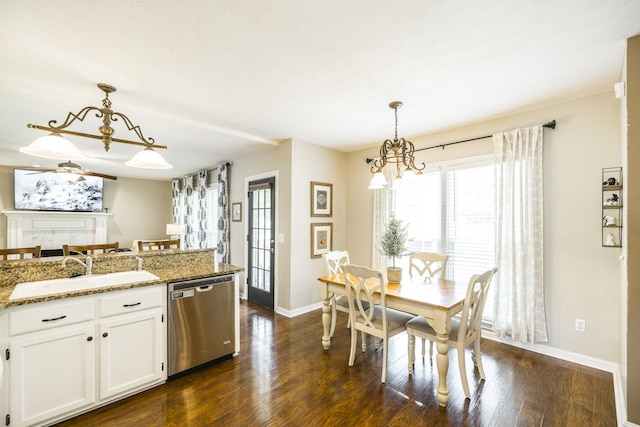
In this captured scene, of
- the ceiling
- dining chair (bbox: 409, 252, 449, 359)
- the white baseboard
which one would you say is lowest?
the white baseboard

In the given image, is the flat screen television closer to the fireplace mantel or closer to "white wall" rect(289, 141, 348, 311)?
the fireplace mantel

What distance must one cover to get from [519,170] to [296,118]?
2.56m

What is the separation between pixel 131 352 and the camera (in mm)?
2242

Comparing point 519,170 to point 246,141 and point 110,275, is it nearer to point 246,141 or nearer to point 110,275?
point 246,141

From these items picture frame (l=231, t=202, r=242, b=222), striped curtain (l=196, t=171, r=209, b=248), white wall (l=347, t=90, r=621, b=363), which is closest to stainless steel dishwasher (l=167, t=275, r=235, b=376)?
picture frame (l=231, t=202, r=242, b=222)

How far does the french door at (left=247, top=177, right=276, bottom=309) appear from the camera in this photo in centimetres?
450

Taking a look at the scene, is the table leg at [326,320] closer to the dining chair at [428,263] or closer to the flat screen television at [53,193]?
the dining chair at [428,263]

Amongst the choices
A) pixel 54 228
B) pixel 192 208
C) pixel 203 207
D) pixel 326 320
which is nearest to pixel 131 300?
pixel 326 320

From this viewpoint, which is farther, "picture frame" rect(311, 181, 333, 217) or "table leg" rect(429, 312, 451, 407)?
"picture frame" rect(311, 181, 333, 217)

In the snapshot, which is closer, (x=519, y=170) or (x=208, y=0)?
(x=208, y=0)

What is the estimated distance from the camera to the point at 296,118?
337cm

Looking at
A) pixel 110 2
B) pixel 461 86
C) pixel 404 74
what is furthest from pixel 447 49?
pixel 110 2

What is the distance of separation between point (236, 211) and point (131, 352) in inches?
129

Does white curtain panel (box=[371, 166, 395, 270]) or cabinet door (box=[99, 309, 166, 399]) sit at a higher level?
white curtain panel (box=[371, 166, 395, 270])
